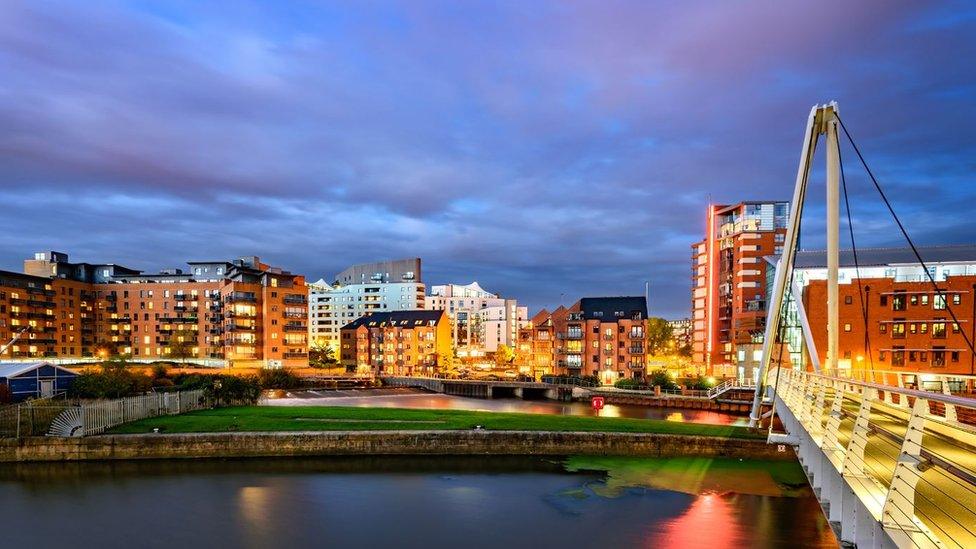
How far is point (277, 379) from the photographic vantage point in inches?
3132

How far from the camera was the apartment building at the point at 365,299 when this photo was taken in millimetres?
171375

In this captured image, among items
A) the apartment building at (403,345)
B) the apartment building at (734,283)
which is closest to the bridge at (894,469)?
the apartment building at (734,283)

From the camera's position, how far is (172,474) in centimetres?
3155

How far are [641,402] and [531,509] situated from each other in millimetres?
49783

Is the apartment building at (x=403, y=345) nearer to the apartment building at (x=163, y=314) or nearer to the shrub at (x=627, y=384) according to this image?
the apartment building at (x=163, y=314)

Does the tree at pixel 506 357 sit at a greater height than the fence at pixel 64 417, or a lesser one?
lesser

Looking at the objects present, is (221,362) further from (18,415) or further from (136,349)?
(18,415)

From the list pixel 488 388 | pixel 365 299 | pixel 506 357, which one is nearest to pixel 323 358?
pixel 365 299

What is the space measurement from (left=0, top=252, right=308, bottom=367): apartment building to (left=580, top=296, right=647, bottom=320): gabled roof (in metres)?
54.2

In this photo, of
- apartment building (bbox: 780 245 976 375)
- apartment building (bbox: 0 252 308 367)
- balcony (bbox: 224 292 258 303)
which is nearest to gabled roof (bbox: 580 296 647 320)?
apartment building (bbox: 780 245 976 375)

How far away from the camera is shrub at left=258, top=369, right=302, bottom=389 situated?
78688 millimetres

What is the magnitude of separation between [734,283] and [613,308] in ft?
64.1

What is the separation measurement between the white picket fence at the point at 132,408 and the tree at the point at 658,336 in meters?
124

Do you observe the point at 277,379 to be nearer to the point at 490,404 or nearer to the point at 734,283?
the point at 490,404
